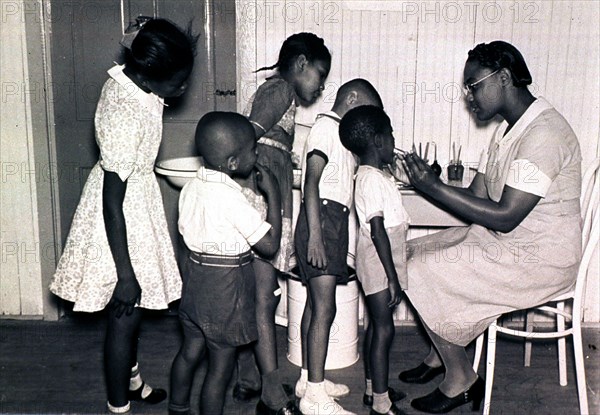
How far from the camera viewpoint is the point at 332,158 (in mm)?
3094

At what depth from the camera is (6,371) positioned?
3.75m

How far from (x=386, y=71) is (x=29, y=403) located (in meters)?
2.57

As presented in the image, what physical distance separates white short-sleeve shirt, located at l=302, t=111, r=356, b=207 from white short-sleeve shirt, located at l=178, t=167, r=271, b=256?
0.47 meters

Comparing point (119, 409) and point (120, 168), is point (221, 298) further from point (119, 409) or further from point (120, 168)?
point (119, 409)

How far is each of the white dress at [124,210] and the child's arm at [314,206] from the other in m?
0.63

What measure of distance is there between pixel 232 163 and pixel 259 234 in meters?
0.29

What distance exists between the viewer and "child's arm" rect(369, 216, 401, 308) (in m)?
3.01

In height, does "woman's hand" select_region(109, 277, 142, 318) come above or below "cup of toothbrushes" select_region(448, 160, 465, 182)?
below

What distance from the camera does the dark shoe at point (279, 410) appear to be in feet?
10.6

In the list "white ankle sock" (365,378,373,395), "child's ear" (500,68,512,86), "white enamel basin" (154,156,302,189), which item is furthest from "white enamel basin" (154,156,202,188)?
"child's ear" (500,68,512,86)

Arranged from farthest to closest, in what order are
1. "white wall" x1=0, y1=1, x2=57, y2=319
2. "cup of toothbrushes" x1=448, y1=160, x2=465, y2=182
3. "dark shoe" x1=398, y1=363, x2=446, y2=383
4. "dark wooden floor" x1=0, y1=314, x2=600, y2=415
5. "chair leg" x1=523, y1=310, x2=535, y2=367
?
"white wall" x1=0, y1=1, x2=57, y2=319
"cup of toothbrushes" x1=448, y1=160, x2=465, y2=182
"chair leg" x1=523, y1=310, x2=535, y2=367
"dark shoe" x1=398, y1=363, x2=446, y2=383
"dark wooden floor" x1=0, y1=314, x2=600, y2=415

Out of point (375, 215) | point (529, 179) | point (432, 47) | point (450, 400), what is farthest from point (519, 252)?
point (432, 47)

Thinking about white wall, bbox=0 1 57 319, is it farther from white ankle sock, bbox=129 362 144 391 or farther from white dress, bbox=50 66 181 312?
white dress, bbox=50 66 181 312

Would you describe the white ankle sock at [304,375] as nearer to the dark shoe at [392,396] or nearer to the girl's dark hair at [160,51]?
the dark shoe at [392,396]
